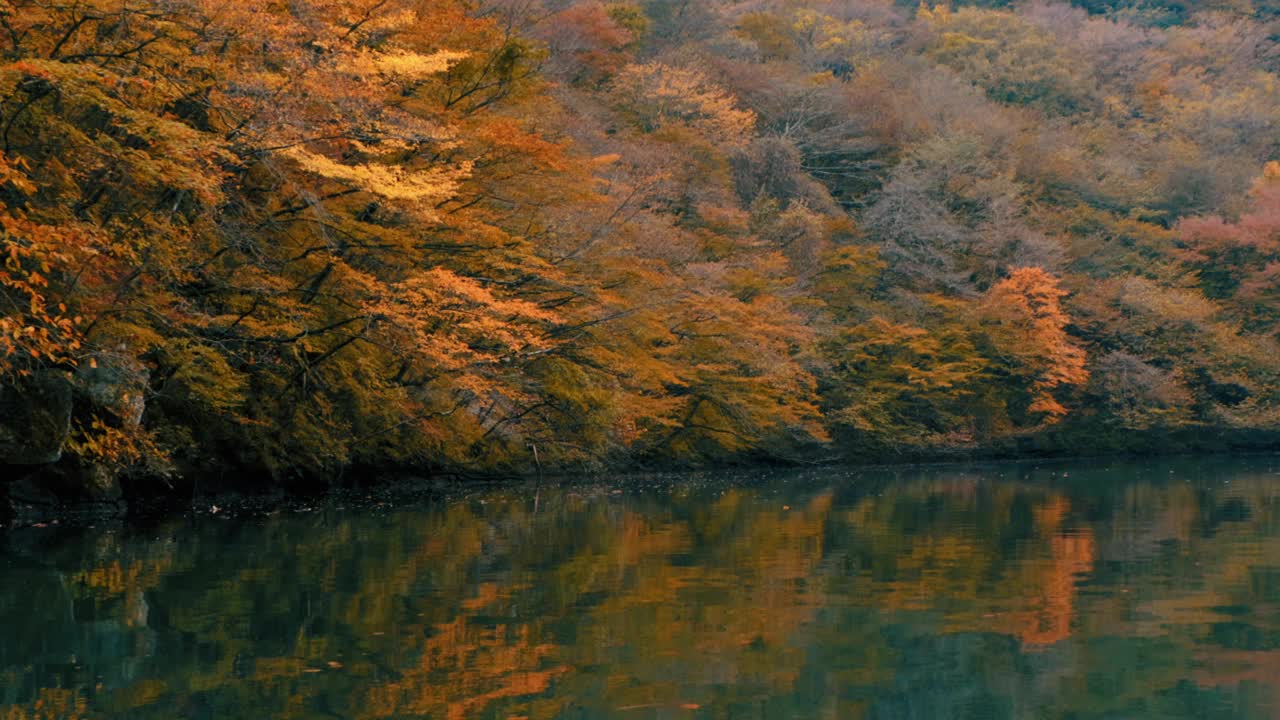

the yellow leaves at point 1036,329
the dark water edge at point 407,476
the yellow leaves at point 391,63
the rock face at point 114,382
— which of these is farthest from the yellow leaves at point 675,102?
the rock face at point 114,382

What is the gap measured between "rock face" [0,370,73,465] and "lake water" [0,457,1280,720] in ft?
3.56

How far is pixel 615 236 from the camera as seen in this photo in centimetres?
2664

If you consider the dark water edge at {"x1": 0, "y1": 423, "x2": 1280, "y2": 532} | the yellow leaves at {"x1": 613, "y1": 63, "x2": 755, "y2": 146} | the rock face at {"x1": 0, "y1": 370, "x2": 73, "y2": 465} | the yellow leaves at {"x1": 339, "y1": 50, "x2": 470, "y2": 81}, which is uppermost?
the yellow leaves at {"x1": 613, "y1": 63, "x2": 755, "y2": 146}

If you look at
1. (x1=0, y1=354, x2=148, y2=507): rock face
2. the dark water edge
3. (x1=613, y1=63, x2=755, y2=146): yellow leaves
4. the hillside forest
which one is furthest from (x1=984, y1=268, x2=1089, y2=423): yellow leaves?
(x1=0, y1=354, x2=148, y2=507): rock face

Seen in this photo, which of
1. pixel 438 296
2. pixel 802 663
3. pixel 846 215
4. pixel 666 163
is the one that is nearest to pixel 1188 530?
pixel 802 663

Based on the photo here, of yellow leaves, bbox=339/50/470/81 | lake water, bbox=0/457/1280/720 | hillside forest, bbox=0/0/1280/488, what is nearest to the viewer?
lake water, bbox=0/457/1280/720

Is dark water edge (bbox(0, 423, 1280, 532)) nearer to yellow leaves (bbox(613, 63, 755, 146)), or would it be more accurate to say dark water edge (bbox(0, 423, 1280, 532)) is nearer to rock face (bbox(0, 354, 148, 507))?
rock face (bbox(0, 354, 148, 507))

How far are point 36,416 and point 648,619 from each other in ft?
32.2

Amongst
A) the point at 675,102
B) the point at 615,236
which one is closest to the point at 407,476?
the point at 615,236

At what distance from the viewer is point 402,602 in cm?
920

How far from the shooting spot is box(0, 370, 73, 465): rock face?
15117mm

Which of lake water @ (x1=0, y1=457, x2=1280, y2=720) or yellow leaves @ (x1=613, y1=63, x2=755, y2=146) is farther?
yellow leaves @ (x1=613, y1=63, x2=755, y2=146)

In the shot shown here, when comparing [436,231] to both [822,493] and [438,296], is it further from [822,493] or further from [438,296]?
[822,493]

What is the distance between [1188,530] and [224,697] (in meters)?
11.3
